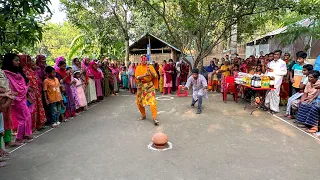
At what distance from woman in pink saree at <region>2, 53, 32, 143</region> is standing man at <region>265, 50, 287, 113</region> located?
6.49 m

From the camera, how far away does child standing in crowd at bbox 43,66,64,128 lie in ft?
19.4

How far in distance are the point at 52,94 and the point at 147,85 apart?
7.62ft

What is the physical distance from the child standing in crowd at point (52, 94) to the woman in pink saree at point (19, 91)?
0.84 m

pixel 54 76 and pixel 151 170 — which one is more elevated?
pixel 54 76

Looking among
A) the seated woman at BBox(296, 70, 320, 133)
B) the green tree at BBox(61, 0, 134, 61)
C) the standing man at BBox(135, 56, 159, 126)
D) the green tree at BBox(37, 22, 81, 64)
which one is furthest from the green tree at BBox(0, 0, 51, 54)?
the green tree at BBox(37, 22, 81, 64)

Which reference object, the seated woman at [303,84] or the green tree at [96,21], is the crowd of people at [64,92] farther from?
the green tree at [96,21]

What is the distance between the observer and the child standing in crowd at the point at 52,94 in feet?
19.4

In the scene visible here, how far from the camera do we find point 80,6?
1412cm

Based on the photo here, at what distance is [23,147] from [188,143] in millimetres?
3184

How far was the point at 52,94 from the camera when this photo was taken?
596 centimetres

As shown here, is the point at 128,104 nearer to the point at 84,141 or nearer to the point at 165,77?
the point at 165,77

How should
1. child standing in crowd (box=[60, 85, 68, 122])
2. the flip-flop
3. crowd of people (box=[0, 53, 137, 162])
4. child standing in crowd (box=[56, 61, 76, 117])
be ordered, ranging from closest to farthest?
crowd of people (box=[0, 53, 137, 162]), the flip-flop, child standing in crowd (box=[60, 85, 68, 122]), child standing in crowd (box=[56, 61, 76, 117])

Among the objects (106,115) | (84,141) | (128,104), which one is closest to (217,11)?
(128,104)

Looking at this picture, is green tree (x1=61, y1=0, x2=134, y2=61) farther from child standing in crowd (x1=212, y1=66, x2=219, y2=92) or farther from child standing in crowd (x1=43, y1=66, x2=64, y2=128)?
child standing in crowd (x1=43, y1=66, x2=64, y2=128)
